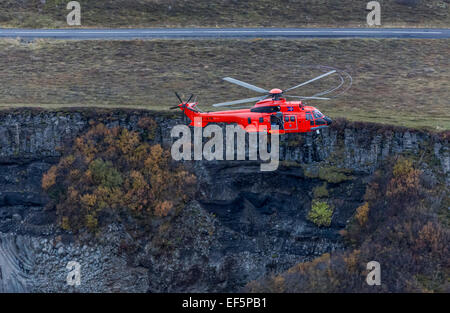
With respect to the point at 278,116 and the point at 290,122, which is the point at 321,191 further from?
the point at 278,116

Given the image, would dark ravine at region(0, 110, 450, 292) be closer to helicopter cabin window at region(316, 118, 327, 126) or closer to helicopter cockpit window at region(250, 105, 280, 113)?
helicopter cabin window at region(316, 118, 327, 126)

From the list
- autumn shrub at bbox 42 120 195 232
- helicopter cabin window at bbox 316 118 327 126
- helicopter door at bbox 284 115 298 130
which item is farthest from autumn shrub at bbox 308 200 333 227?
autumn shrub at bbox 42 120 195 232

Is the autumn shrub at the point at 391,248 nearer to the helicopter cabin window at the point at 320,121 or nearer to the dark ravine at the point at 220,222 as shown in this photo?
the dark ravine at the point at 220,222

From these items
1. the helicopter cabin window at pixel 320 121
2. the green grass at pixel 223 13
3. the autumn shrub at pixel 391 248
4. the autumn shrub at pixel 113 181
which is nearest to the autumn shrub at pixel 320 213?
the autumn shrub at pixel 391 248

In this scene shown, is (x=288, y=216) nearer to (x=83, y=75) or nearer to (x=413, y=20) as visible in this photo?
(x=83, y=75)

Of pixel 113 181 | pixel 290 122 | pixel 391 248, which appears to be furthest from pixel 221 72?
pixel 391 248

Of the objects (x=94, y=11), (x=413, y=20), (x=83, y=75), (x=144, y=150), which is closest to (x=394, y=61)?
(x=413, y=20)
